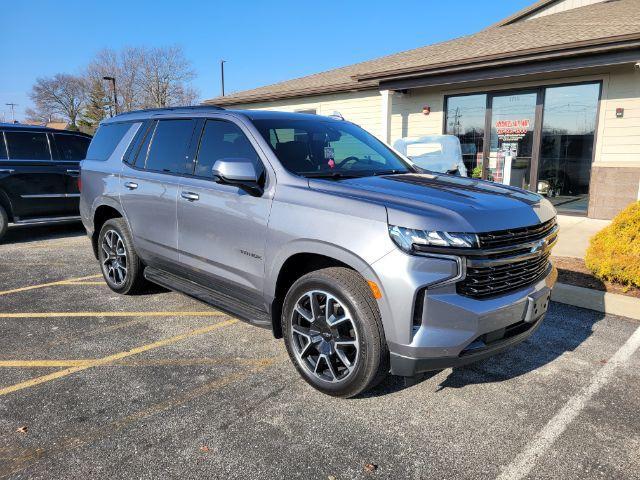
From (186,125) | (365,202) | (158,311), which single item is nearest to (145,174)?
(186,125)

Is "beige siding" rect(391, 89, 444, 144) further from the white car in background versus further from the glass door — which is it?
the white car in background

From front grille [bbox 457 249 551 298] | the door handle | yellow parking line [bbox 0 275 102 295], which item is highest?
the door handle

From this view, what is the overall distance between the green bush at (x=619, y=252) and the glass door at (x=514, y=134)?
17.2 ft

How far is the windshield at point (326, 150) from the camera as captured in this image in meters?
3.57

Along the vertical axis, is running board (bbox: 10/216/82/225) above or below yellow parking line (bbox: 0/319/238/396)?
above

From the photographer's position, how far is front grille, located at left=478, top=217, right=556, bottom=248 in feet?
8.84

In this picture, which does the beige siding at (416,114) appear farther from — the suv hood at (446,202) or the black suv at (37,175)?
the suv hood at (446,202)

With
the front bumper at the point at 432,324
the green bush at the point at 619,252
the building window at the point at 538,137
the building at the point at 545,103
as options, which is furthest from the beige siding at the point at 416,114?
the front bumper at the point at 432,324

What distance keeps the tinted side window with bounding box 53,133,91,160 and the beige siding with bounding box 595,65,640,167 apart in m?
10.1

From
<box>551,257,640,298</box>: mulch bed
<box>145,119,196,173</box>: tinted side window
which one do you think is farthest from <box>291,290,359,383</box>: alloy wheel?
<box>551,257,640,298</box>: mulch bed

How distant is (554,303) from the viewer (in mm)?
5035

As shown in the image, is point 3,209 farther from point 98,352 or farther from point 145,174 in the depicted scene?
point 98,352

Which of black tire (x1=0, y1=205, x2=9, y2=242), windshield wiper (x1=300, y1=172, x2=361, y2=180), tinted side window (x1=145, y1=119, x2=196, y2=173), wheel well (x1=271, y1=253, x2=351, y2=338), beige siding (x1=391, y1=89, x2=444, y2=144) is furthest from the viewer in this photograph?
beige siding (x1=391, y1=89, x2=444, y2=144)

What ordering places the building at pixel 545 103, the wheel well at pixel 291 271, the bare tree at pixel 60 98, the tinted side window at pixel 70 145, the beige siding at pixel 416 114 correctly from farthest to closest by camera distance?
1. the bare tree at pixel 60 98
2. the beige siding at pixel 416 114
3. the building at pixel 545 103
4. the tinted side window at pixel 70 145
5. the wheel well at pixel 291 271
